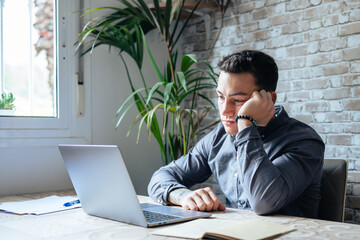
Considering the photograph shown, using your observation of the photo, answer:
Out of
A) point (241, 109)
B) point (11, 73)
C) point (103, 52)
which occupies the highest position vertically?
point (103, 52)

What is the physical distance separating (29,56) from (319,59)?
1789 mm

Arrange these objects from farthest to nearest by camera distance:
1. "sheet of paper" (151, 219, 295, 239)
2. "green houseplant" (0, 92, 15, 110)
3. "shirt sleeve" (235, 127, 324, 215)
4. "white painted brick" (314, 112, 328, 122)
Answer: "white painted brick" (314, 112, 328, 122)
"green houseplant" (0, 92, 15, 110)
"shirt sleeve" (235, 127, 324, 215)
"sheet of paper" (151, 219, 295, 239)

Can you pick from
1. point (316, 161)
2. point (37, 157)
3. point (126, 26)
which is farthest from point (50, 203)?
point (126, 26)

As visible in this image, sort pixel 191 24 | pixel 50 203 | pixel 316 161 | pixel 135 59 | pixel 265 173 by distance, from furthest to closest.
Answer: pixel 191 24 < pixel 135 59 < pixel 50 203 < pixel 316 161 < pixel 265 173

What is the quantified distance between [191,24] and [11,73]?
1492 millimetres

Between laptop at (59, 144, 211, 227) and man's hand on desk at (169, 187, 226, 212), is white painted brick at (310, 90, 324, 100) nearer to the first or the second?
man's hand on desk at (169, 187, 226, 212)

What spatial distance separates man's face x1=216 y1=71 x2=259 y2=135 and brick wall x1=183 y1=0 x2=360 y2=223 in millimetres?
935

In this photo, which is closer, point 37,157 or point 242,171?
point 242,171

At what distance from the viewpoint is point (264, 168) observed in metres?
1.50

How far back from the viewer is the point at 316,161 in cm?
162

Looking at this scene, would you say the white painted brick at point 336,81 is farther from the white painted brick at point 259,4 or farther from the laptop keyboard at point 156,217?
the laptop keyboard at point 156,217

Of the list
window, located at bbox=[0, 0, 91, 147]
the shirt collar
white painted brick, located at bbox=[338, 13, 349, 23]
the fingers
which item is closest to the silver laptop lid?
the fingers

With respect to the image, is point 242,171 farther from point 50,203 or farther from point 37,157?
point 37,157

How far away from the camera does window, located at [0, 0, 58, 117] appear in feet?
8.05
